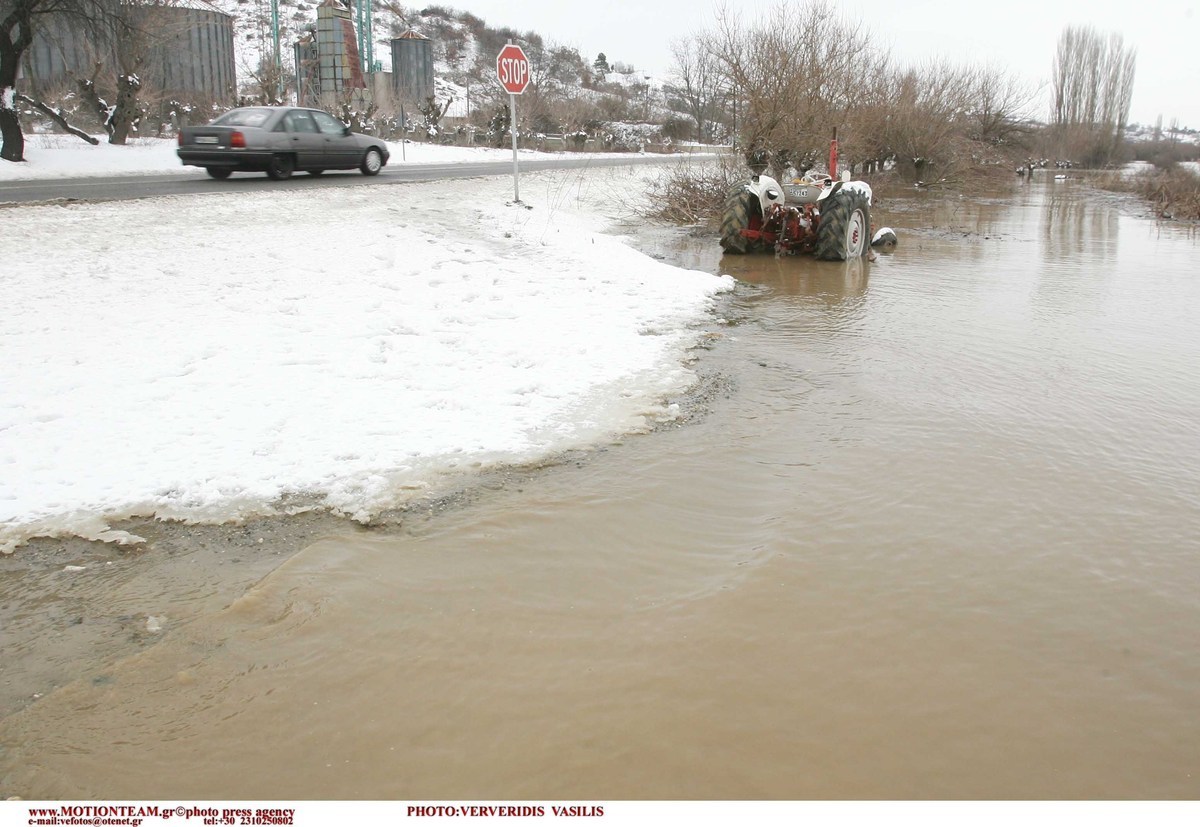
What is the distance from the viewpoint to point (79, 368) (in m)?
5.39

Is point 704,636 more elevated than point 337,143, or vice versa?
point 337,143

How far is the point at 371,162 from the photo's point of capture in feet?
61.6

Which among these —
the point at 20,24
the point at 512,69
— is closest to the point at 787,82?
the point at 512,69

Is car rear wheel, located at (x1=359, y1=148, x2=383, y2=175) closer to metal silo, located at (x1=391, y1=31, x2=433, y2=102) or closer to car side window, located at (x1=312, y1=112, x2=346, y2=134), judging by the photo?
car side window, located at (x1=312, y1=112, x2=346, y2=134)

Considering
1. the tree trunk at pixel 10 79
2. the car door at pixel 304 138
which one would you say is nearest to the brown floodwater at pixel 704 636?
the car door at pixel 304 138

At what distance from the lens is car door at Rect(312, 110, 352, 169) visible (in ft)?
56.3

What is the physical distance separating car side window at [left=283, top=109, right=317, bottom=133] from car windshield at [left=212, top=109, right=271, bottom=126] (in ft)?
1.27

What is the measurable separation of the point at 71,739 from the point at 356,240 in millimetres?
7647

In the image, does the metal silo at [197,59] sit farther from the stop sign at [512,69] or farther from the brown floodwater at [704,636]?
the brown floodwater at [704,636]

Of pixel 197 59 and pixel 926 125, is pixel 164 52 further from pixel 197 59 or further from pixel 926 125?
pixel 926 125

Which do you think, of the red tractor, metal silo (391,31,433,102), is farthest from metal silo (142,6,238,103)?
the red tractor

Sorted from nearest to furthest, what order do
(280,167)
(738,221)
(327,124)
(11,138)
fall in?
(738,221) < (280,167) < (327,124) < (11,138)

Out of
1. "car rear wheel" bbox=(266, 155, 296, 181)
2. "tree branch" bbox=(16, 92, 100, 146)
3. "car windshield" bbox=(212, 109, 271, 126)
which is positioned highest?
"tree branch" bbox=(16, 92, 100, 146)

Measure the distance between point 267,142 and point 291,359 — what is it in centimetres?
1126
